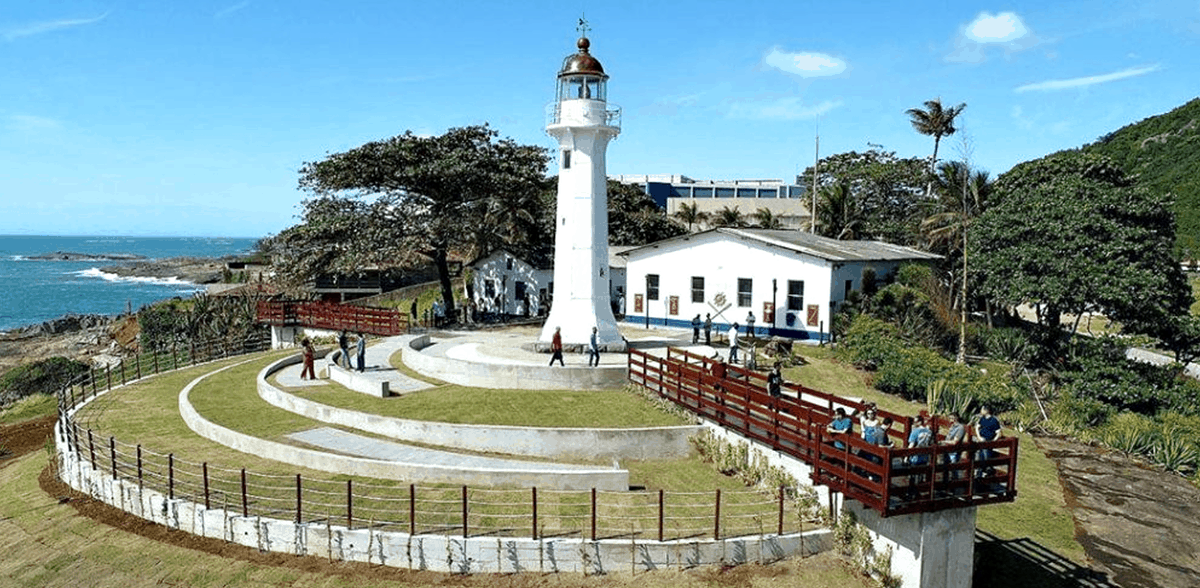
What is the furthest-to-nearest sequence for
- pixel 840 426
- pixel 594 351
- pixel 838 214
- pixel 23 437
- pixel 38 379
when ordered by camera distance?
1. pixel 838 214
2. pixel 38 379
3. pixel 23 437
4. pixel 594 351
5. pixel 840 426

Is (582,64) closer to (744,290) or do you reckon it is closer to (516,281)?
(744,290)

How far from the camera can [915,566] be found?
12.6 metres

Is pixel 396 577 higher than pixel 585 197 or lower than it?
lower

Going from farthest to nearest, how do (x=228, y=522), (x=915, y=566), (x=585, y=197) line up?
1. (x=585, y=197)
2. (x=228, y=522)
3. (x=915, y=566)

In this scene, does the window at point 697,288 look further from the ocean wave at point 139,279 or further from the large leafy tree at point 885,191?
the ocean wave at point 139,279

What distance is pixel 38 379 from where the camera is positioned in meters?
36.9

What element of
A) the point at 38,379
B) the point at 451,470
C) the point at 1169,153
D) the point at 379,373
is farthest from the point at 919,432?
the point at 1169,153

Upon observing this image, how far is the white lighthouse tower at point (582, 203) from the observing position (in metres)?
24.7

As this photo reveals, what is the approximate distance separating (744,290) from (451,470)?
66.1 ft

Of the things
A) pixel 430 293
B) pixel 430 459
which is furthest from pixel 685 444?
pixel 430 293

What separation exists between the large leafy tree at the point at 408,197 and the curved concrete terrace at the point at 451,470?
20918mm

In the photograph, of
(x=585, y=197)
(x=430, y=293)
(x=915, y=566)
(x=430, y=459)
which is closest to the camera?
(x=915, y=566)

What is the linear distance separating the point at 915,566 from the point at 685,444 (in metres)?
6.72

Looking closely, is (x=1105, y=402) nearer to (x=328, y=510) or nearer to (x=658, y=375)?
(x=658, y=375)
